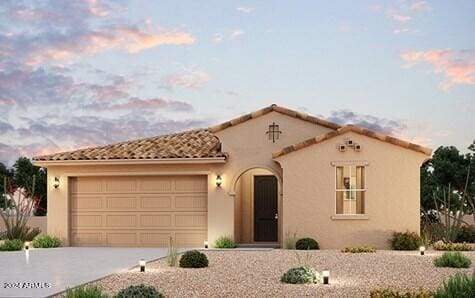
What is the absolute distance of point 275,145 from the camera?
22.3 meters

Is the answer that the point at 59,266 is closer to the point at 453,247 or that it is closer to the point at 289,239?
the point at 289,239

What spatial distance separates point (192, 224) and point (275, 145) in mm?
3574

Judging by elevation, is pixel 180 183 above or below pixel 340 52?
below

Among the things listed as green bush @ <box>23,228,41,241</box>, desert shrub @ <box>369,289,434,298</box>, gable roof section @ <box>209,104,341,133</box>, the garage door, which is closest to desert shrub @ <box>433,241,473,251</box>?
gable roof section @ <box>209,104,341,133</box>

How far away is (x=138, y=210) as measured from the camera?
2334 centimetres

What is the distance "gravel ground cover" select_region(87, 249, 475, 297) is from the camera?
474 inches

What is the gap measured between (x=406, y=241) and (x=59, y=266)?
9.48 meters

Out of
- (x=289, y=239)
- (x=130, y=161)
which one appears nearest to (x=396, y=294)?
(x=289, y=239)

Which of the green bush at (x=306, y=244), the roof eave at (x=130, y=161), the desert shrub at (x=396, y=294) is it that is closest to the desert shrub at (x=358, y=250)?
the green bush at (x=306, y=244)

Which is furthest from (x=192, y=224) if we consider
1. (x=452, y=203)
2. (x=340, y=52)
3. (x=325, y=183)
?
(x=452, y=203)

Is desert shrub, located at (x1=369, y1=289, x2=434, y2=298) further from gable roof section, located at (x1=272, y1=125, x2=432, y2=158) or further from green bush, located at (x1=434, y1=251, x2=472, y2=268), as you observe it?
gable roof section, located at (x1=272, y1=125, x2=432, y2=158)

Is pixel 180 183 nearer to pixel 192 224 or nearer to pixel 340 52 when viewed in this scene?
pixel 192 224

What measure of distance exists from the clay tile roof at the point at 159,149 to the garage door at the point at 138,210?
2.70 ft

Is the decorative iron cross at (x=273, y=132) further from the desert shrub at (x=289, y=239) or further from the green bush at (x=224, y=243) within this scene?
the green bush at (x=224, y=243)
